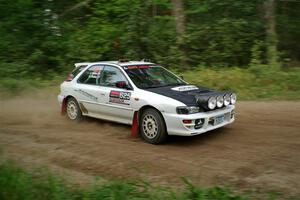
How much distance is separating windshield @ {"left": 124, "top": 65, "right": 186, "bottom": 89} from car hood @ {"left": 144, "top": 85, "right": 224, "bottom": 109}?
0.98ft

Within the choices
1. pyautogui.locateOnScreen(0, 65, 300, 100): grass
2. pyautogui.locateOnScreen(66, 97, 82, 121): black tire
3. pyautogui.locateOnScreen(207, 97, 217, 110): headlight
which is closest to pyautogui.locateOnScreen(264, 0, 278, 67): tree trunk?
pyautogui.locateOnScreen(0, 65, 300, 100): grass

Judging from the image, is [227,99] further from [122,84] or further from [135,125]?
[122,84]

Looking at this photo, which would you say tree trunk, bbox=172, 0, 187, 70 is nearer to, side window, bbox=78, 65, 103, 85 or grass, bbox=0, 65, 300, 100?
grass, bbox=0, 65, 300, 100

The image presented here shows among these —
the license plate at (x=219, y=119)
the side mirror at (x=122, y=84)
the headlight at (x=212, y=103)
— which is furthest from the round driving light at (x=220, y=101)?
the side mirror at (x=122, y=84)

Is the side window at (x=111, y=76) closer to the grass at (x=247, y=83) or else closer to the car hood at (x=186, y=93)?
the car hood at (x=186, y=93)

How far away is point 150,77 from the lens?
29.8ft

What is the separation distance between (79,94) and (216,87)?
568 centimetres

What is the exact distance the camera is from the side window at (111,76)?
29.7 ft

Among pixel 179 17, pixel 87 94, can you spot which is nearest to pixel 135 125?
pixel 87 94

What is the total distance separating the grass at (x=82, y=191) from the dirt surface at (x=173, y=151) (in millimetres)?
760

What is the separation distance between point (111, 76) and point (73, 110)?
1.55 m

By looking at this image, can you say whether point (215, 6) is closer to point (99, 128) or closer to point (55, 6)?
point (55, 6)

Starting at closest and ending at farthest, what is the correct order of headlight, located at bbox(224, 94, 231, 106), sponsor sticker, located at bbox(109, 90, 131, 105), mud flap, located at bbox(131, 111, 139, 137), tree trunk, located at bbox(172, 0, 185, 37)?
headlight, located at bbox(224, 94, 231, 106)
mud flap, located at bbox(131, 111, 139, 137)
sponsor sticker, located at bbox(109, 90, 131, 105)
tree trunk, located at bbox(172, 0, 185, 37)

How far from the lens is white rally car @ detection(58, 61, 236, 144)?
7.81 meters
